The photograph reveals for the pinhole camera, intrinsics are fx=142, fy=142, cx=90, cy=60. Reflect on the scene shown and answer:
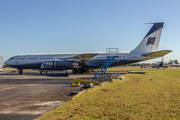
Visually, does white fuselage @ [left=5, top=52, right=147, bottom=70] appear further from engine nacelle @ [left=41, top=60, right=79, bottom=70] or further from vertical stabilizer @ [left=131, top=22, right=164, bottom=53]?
engine nacelle @ [left=41, top=60, right=79, bottom=70]

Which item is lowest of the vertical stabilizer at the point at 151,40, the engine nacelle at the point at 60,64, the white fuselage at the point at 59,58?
the engine nacelle at the point at 60,64

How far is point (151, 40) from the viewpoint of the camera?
26328 millimetres

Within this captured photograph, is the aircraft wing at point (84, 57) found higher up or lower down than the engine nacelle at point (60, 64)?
higher up

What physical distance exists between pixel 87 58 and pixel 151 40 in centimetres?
1240

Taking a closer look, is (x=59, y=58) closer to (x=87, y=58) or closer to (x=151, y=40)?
(x=87, y=58)

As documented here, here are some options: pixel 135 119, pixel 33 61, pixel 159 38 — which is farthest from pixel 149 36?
pixel 135 119

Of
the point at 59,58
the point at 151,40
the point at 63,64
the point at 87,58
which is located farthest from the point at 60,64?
the point at 151,40

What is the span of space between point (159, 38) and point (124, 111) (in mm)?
24647

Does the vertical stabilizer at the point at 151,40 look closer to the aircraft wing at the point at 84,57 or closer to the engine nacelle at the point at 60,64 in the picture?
the aircraft wing at the point at 84,57

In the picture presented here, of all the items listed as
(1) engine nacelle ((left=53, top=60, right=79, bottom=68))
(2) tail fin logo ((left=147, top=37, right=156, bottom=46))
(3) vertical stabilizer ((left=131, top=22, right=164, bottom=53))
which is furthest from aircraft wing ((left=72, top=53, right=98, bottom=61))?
(2) tail fin logo ((left=147, top=37, right=156, bottom=46))

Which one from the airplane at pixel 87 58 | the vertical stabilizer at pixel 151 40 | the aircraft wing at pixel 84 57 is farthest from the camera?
the aircraft wing at pixel 84 57

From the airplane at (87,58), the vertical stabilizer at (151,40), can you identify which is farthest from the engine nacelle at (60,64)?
the vertical stabilizer at (151,40)

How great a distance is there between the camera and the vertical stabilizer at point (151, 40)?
84.0ft

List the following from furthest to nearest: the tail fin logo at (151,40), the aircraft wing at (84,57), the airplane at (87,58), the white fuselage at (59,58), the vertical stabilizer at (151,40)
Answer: the white fuselage at (59,58), the aircraft wing at (84,57), the tail fin logo at (151,40), the airplane at (87,58), the vertical stabilizer at (151,40)
